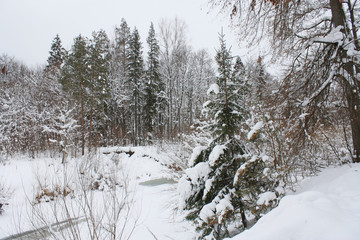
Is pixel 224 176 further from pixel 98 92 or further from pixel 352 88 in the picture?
pixel 98 92

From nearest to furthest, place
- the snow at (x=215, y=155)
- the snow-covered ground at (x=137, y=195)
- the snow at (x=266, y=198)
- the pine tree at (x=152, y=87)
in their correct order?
the snow at (x=266, y=198) < the snow at (x=215, y=155) < the snow-covered ground at (x=137, y=195) < the pine tree at (x=152, y=87)

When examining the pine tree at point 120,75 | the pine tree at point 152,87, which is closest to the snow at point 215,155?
the pine tree at point 152,87

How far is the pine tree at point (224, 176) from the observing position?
380 cm

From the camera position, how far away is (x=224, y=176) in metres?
4.37

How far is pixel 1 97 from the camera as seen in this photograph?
1839cm

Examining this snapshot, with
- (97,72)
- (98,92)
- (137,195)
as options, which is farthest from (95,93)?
(137,195)

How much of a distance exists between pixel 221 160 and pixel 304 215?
2480 millimetres

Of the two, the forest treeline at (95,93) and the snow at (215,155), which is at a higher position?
the forest treeline at (95,93)

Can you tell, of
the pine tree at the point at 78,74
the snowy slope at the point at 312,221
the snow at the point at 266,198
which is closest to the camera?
the snowy slope at the point at 312,221

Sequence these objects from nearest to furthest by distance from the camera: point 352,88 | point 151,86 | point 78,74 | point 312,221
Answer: point 312,221 < point 352,88 < point 78,74 < point 151,86

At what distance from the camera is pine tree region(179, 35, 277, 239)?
150 inches

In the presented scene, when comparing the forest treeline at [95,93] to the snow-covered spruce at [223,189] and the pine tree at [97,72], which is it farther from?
the snow-covered spruce at [223,189]

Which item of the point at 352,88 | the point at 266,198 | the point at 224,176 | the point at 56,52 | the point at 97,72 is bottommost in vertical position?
the point at 266,198

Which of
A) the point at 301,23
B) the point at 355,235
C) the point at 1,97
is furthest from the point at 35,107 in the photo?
the point at 355,235
